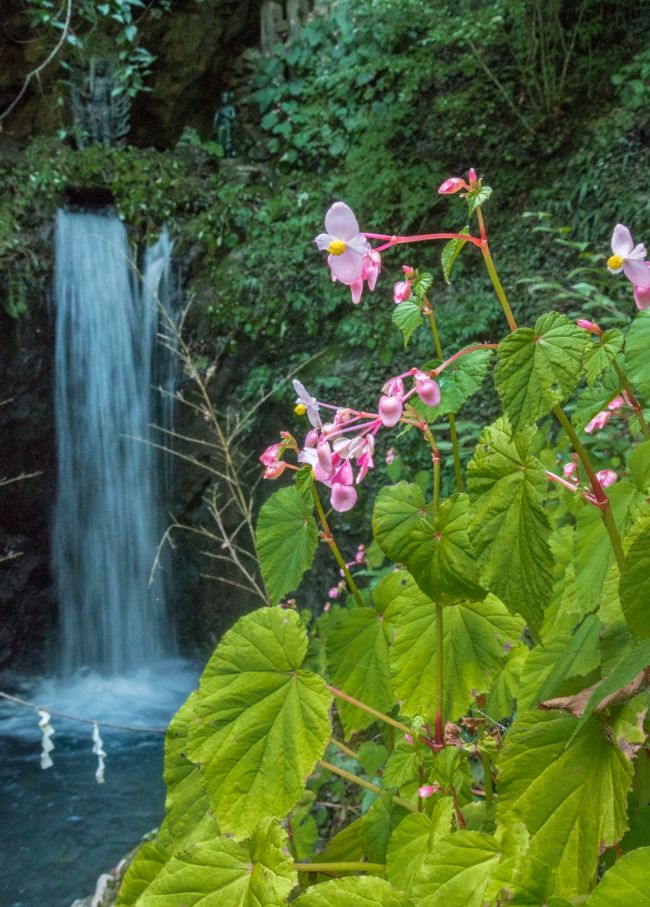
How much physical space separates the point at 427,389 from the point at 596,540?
0.77ft

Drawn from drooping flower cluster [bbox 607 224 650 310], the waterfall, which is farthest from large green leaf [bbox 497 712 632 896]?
the waterfall

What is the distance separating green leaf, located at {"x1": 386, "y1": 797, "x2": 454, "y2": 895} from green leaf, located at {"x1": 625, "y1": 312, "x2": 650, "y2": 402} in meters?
0.42

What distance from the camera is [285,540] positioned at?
3.22 ft

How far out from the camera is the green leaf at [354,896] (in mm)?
523

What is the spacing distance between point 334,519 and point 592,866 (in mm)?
3423

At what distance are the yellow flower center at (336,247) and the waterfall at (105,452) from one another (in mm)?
Answer: 4722

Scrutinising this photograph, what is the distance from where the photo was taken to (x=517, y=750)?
62 centimetres

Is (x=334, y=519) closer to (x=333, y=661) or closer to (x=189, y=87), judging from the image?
(x=333, y=661)

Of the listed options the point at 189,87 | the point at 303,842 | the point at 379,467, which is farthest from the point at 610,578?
the point at 189,87

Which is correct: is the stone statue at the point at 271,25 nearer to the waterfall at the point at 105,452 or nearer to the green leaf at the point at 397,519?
the waterfall at the point at 105,452

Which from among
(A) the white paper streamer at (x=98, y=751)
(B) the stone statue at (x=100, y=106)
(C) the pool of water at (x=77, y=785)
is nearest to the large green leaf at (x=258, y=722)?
(A) the white paper streamer at (x=98, y=751)

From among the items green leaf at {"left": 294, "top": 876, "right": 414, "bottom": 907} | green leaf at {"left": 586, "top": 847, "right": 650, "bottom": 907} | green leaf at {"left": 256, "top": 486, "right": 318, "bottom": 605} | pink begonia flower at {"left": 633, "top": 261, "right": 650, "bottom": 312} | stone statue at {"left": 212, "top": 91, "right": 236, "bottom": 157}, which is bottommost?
green leaf at {"left": 294, "top": 876, "right": 414, "bottom": 907}

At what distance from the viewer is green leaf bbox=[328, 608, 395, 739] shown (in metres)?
0.92

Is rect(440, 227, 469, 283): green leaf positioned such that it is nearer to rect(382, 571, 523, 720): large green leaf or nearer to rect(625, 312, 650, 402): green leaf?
rect(625, 312, 650, 402): green leaf
